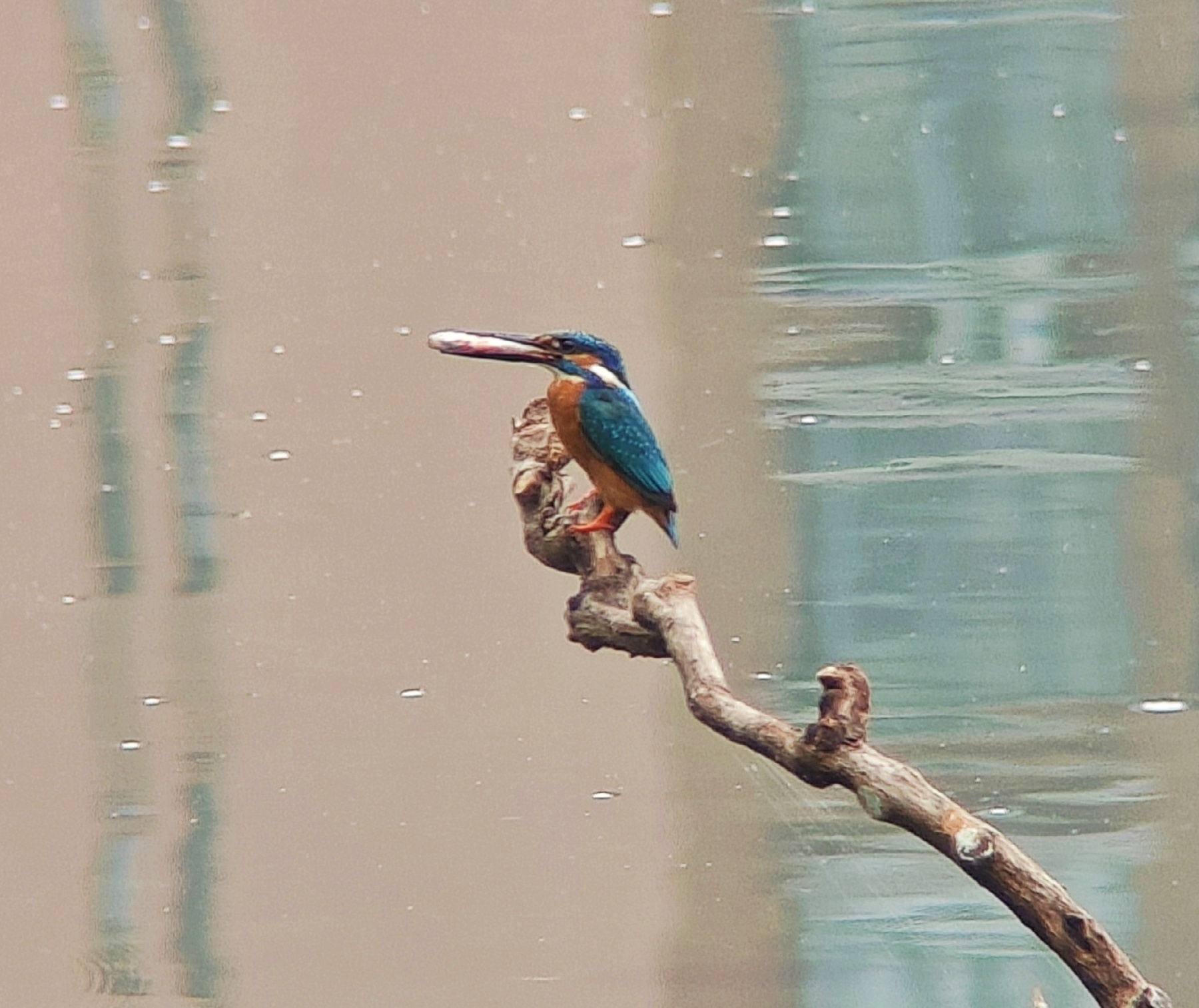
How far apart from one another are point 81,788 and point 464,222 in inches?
22.9

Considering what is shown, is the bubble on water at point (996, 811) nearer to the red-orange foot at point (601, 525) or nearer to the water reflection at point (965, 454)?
the water reflection at point (965, 454)

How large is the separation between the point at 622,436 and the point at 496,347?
81mm

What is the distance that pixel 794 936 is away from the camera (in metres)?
1.34

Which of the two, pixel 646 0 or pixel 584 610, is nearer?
pixel 584 610

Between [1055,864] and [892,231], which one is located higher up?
[892,231]

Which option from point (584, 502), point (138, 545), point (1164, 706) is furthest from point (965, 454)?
point (138, 545)

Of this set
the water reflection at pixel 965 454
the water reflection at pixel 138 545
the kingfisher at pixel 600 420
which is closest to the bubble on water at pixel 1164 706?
the water reflection at pixel 965 454

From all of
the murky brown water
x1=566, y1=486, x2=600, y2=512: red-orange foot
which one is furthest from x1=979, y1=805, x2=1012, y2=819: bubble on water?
x1=566, y1=486, x2=600, y2=512: red-orange foot

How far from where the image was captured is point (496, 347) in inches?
30.4

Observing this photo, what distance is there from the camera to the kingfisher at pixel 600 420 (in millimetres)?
795

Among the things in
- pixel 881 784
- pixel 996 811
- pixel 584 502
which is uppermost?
pixel 584 502

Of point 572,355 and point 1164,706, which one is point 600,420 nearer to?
point 572,355

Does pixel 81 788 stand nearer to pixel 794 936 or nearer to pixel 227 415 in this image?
pixel 227 415

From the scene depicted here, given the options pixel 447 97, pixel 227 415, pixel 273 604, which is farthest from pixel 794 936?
pixel 447 97
